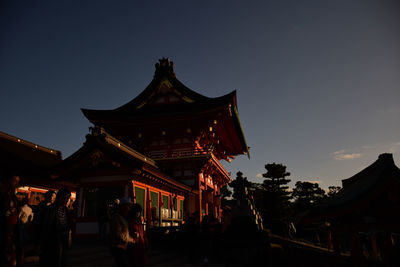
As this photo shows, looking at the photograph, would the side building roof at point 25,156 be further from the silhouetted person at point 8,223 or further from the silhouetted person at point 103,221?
the silhouetted person at point 8,223

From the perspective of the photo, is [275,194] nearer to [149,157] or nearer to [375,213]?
[149,157]

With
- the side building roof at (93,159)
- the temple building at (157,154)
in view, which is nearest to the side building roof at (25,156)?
the side building roof at (93,159)

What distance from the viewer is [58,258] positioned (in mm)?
4113

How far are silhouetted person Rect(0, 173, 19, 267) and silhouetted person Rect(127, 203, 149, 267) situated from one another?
1627mm

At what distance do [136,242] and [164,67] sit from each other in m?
18.8

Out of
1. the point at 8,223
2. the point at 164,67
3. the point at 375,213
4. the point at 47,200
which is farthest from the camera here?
the point at 164,67

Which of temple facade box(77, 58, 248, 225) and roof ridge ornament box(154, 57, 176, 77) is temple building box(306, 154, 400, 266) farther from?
roof ridge ornament box(154, 57, 176, 77)

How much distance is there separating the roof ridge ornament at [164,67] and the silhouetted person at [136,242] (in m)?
17.6

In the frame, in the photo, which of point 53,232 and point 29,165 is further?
point 29,165

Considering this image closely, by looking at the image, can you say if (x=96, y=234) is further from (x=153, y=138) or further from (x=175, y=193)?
(x=153, y=138)

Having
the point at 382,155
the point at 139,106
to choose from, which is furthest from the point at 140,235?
the point at 139,106

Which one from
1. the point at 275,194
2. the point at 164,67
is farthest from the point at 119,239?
the point at 275,194

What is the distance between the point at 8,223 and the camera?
3.61 meters

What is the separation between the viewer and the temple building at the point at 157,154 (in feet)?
37.2
